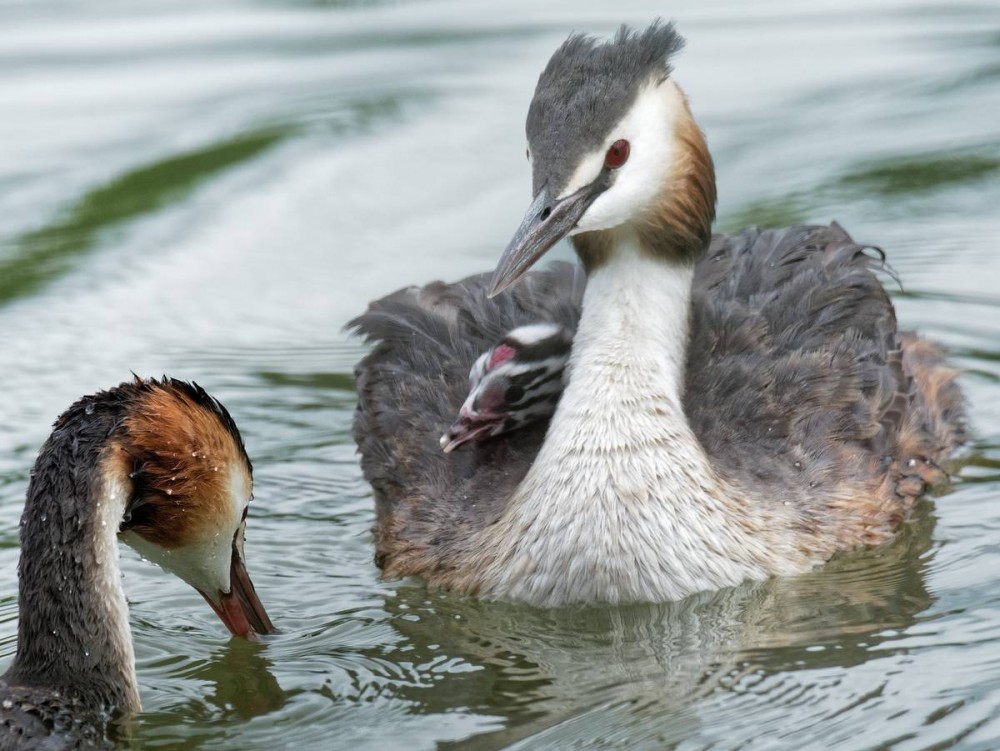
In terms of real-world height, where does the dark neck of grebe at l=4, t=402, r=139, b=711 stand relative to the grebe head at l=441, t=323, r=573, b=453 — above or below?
below

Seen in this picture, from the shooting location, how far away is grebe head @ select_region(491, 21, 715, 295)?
656 cm

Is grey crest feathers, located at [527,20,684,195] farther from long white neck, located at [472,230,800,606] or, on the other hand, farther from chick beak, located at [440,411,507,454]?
chick beak, located at [440,411,507,454]

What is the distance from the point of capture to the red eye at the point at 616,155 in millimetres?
6691

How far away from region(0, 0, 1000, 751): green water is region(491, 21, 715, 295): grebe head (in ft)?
4.30

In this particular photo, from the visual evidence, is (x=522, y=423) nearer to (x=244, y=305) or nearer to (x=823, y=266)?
(x=823, y=266)

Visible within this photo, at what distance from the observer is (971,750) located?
5457 millimetres

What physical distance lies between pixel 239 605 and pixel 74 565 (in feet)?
2.96

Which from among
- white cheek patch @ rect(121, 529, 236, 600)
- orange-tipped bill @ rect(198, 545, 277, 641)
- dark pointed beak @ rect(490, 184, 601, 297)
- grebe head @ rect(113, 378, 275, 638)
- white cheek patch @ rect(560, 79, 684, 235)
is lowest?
orange-tipped bill @ rect(198, 545, 277, 641)

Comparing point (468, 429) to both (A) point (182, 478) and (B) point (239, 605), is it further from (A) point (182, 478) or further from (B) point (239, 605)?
(A) point (182, 478)

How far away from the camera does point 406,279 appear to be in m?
10.5

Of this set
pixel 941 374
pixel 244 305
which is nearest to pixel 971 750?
pixel 941 374

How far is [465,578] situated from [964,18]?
9.00 meters

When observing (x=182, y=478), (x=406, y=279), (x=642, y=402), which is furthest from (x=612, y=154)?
(x=406, y=279)

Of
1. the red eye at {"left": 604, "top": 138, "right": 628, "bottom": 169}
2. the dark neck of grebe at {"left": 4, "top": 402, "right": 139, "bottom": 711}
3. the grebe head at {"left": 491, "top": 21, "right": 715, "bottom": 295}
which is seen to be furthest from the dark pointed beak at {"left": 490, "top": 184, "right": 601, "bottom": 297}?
the dark neck of grebe at {"left": 4, "top": 402, "right": 139, "bottom": 711}
